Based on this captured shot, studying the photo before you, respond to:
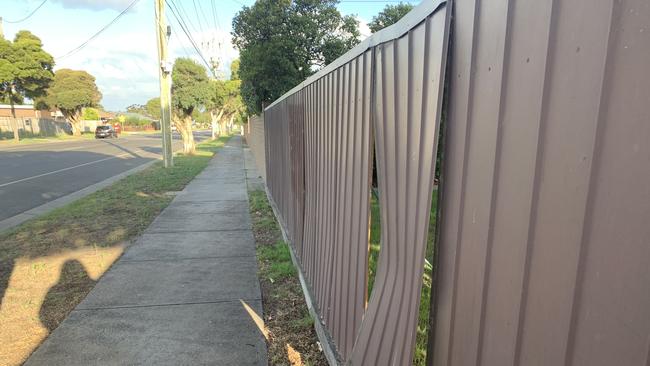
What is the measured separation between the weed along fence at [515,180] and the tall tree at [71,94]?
196 ft

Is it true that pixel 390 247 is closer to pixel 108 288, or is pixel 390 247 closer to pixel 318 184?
pixel 318 184

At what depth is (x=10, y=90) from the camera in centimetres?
4147

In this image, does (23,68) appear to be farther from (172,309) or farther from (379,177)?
(379,177)

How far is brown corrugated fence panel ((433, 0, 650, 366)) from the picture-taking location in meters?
0.83

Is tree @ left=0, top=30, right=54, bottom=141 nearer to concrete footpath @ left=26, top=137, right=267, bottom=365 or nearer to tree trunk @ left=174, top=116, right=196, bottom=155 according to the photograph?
tree trunk @ left=174, top=116, right=196, bottom=155

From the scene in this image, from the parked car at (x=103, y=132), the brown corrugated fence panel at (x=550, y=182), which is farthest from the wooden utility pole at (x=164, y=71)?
the parked car at (x=103, y=132)

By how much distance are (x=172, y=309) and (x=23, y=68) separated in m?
47.3

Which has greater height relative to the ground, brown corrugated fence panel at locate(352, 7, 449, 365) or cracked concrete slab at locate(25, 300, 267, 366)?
brown corrugated fence panel at locate(352, 7, 449, 365)

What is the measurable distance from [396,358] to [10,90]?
169 feet

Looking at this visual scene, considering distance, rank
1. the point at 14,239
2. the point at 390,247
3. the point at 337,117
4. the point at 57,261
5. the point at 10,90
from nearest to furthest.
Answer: the point at 390,247 < the point at 337,117 < the point at 57,261 < the point at 14,239 < the point at 10,90

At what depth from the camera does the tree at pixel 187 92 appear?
77.4ft

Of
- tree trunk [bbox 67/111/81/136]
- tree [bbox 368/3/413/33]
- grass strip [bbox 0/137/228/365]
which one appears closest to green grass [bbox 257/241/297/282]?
grass strip [bbox 0/137/228/365]

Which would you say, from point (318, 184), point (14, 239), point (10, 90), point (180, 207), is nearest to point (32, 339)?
point (318, 184)

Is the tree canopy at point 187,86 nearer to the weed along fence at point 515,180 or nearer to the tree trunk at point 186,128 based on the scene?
the tree trunk at point 186,128
